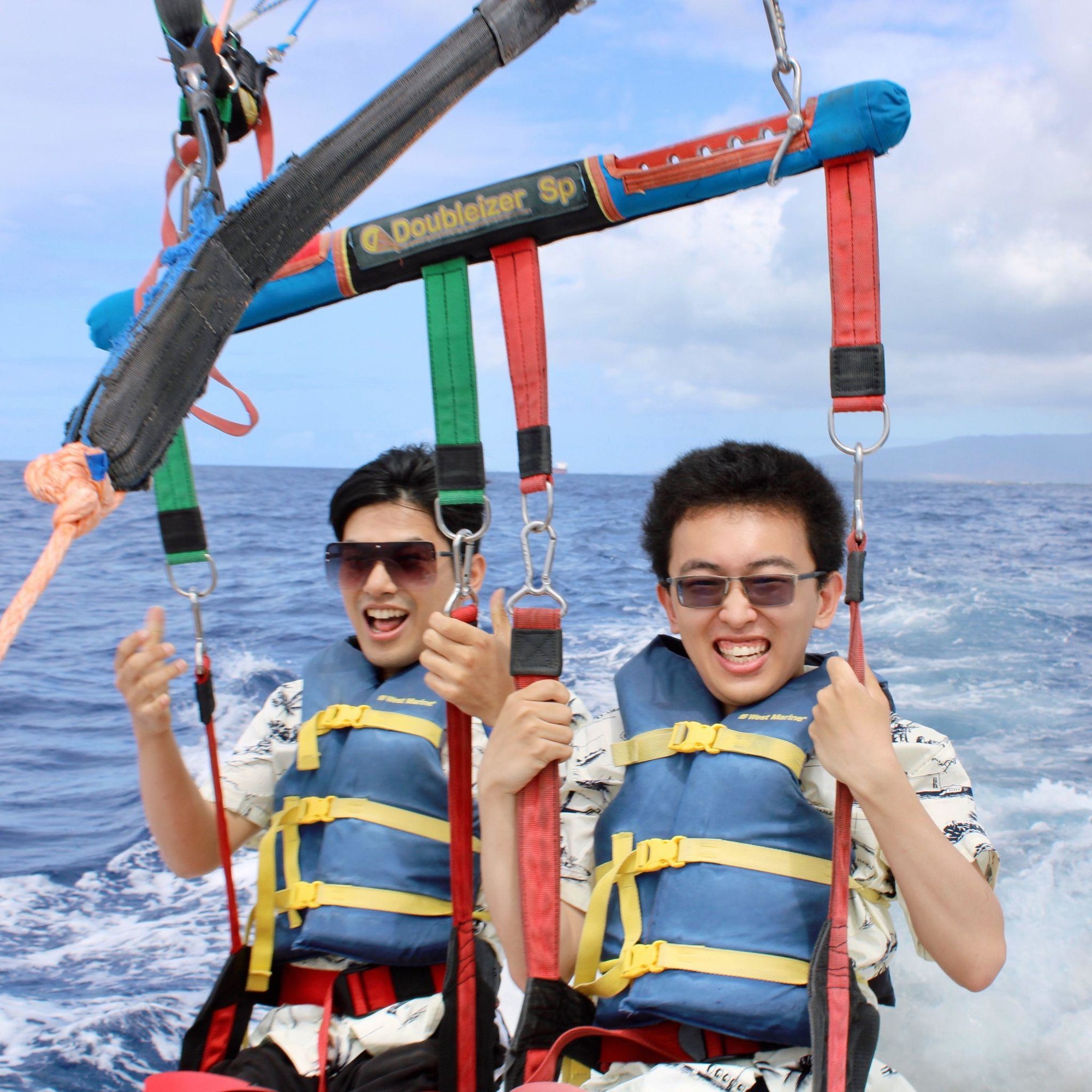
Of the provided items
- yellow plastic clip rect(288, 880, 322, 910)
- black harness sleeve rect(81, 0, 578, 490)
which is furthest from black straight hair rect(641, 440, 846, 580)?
yellow plastic clip rect(288, 880, 322, 910)

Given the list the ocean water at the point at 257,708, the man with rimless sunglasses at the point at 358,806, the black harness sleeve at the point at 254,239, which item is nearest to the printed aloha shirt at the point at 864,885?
the man with rimless sunglasses at the point at 358,806

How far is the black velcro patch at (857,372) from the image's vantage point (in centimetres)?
168

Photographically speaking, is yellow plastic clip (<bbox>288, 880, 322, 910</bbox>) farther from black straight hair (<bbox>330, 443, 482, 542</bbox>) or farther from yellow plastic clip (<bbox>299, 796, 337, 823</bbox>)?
black straight hair (<bbox>330, 443, 482, 542</bbox>)

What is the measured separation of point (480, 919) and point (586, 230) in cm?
138

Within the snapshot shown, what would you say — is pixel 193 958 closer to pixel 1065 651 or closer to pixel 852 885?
pixel 852 885

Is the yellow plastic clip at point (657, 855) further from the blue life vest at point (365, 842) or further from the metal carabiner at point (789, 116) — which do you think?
the metal carabiner at point (789, 116)

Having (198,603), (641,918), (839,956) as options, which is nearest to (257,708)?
(198,603)

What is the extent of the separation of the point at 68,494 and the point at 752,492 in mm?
1245

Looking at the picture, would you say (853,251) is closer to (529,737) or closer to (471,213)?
(471,213)

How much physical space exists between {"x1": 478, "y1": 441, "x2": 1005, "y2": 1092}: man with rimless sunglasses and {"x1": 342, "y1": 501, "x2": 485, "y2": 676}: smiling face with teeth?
511 millimetres

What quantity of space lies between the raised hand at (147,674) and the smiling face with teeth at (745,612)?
104 centimetres

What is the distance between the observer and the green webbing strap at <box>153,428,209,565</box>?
226 cm

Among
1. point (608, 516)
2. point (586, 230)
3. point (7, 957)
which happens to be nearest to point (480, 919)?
point (586, 230)

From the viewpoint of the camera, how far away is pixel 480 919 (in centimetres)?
212
